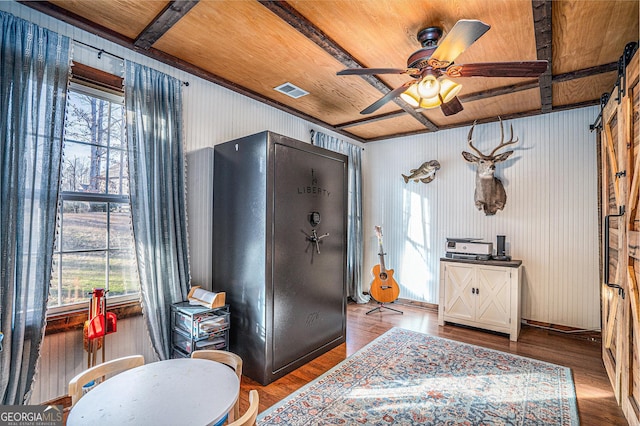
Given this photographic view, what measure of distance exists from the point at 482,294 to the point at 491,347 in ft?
2.09

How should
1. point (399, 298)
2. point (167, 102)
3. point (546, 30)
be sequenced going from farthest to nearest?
point (399, 298), point (167, 102), point (546, 30)

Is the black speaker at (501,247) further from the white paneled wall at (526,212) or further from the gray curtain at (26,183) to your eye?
the gray curtain at (26,183)

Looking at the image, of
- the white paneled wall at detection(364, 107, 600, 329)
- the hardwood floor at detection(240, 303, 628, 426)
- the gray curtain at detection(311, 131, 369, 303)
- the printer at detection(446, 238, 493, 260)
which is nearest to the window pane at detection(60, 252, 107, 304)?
the hardwood floor at detection(240, 303, 628, 426)

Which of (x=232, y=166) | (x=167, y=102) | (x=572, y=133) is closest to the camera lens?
(x=167, y=102)

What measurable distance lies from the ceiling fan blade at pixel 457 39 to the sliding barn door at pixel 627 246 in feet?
3.50

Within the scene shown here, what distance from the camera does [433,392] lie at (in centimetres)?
235

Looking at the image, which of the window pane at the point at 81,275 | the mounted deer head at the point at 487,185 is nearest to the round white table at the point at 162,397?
the window pane at the point at 81,275

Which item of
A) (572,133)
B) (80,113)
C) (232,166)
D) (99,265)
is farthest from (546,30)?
(99,265)

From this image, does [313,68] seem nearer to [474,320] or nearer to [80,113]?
[80,113]

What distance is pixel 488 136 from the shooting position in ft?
13.9

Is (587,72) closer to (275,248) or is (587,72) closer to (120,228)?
(275,248)

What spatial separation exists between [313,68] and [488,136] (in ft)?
9.09

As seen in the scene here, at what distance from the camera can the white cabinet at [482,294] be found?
3.46 meters

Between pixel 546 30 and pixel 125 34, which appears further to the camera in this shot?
pixel 125 34
